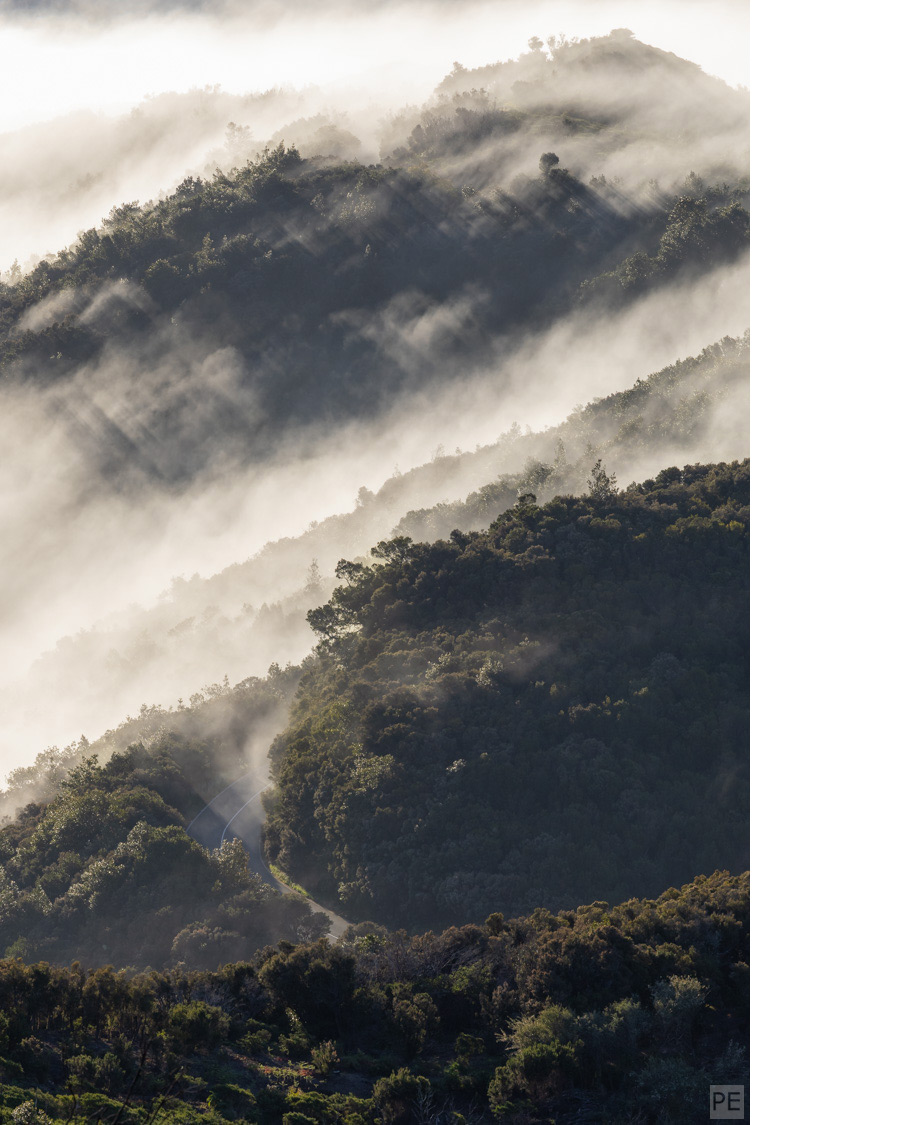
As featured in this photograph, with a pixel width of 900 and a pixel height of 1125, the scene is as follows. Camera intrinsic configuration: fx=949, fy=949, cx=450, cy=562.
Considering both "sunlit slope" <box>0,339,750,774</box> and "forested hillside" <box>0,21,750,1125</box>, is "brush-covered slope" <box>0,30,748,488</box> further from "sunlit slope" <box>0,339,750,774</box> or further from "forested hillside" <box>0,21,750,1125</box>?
"sunlit slope" <box>0,339,750,774</box>

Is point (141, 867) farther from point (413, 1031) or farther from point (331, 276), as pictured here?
point (331, 276)

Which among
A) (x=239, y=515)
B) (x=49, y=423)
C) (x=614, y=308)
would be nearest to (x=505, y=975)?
(x=239, y=515)

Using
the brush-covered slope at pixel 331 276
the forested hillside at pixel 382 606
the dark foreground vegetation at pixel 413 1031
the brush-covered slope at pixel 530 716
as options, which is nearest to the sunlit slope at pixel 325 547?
the forested hillside at pixel 382 606

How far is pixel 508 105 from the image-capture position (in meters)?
89.4

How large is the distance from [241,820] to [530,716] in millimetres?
9627

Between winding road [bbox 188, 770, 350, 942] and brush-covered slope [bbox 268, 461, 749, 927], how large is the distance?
0.69m

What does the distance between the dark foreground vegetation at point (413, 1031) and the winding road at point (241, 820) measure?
10.9 m

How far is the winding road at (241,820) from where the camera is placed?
27688 millimetres

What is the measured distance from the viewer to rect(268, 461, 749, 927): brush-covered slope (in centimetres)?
2481

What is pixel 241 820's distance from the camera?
2939cm

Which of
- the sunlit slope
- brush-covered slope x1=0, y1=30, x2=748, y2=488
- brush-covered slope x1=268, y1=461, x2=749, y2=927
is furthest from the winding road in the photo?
brush-covered slope x1=0, y1=30, x2=748, y2=488

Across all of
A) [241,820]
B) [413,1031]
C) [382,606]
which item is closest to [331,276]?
[382,606]
